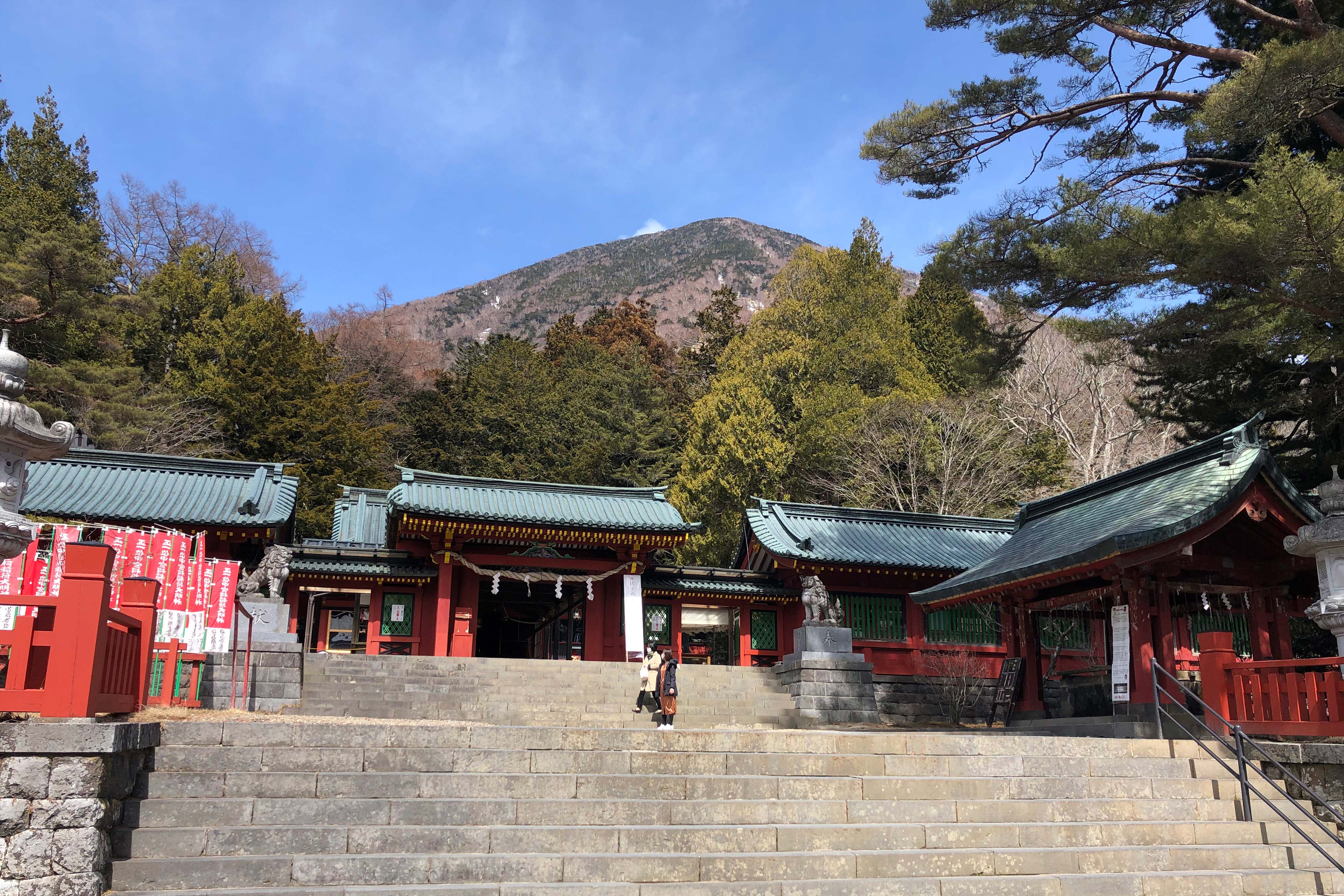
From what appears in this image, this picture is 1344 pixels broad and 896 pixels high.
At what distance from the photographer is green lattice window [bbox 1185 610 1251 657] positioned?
1675 cm

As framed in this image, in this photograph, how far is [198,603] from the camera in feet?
42.3

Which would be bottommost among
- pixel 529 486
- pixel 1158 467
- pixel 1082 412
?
pixel 1158 467

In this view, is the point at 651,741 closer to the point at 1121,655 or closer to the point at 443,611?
the point at 1121,655

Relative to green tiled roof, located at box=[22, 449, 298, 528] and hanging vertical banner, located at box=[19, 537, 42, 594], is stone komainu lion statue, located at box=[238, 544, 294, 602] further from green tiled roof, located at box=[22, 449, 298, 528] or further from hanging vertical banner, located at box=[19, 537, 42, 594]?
green tiled roof, located at box=[22, 449, 298, 528]

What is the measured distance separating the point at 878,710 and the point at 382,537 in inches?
606

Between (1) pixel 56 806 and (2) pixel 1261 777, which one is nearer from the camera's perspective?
(1) pixel 56 806

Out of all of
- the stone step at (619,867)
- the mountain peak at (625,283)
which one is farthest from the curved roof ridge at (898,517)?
the mountain peak at (625,283)

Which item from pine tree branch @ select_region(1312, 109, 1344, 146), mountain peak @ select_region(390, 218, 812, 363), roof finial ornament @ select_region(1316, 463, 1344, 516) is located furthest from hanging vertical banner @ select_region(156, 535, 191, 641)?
mountain peak @ select_region(390, 218, 812, 363)

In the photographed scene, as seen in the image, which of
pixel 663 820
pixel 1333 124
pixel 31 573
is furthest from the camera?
pixel 1333 124

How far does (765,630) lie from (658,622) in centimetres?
279

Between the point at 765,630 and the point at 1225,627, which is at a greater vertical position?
the point at 1225,627

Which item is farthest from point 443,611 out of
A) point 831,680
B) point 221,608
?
point 831,680

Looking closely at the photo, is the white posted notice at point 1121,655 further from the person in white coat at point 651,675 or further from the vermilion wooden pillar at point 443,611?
the vermilion wooden pillar at point 443,611

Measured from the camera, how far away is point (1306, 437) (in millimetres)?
16672
